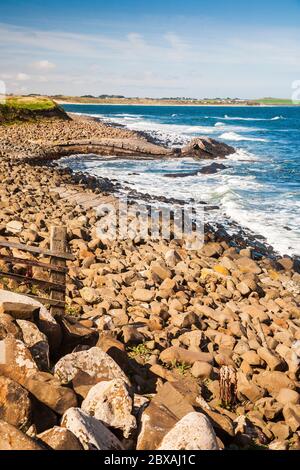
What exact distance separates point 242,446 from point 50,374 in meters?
2.16

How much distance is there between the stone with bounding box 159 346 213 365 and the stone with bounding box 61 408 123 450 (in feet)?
8.76

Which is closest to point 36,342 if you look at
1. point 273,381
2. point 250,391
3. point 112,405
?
point 112,405

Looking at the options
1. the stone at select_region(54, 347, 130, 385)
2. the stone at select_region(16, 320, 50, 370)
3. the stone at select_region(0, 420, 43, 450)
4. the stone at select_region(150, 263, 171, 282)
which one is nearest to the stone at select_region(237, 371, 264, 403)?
the stone at select_region(54, 347, 130, 385)

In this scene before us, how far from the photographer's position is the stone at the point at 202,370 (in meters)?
6.20

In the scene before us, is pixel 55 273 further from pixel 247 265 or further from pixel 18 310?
pixel 247 265

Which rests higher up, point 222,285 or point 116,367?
point 116,367

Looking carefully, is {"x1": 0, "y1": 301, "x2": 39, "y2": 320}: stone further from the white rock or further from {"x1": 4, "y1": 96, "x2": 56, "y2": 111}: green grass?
{"x1": 4, "y1": 96, "x2": 56, "y2": 111}: green grass

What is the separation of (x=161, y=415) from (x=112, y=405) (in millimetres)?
452

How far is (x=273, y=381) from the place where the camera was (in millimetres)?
6426

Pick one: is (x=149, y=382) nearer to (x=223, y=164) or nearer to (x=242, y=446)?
(x=242, y=446)

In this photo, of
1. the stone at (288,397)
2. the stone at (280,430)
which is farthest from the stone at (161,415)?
the stone at (288,397)

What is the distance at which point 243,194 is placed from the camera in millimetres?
22453

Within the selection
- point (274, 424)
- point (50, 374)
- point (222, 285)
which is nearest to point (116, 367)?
point (50, 374)

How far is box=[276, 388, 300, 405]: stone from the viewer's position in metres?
5.96
